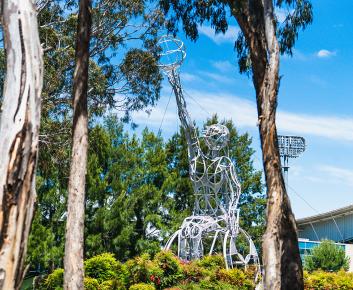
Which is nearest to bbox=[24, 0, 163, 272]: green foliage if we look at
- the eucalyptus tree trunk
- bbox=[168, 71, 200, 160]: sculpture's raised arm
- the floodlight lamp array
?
bbox=[168, 71, 200, 160]: sculpture's raised arm

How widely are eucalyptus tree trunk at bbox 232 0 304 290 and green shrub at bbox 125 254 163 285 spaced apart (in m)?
5.18

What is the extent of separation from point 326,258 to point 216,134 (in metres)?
15.1

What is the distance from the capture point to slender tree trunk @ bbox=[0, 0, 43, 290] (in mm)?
3598

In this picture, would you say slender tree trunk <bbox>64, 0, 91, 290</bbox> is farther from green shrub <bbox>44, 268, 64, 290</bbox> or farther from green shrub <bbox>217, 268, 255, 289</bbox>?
green shrub <bbox>217, 268, 255, 289</bbox>

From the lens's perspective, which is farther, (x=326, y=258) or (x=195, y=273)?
(x=326, y=258)

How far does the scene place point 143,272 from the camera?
15.0 meters

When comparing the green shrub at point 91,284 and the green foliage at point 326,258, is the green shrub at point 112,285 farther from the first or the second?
the green foliage at point 326,258

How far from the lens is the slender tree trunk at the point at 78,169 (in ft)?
32.2

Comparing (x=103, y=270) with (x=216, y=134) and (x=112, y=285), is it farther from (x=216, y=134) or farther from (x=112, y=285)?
(x=216, y=134)

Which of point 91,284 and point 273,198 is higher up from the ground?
point 273,198

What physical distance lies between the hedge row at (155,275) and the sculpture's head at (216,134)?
383cm

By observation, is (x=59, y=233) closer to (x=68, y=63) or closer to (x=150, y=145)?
(x=150, y=145)

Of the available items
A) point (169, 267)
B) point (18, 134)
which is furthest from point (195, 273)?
point (18, 134)

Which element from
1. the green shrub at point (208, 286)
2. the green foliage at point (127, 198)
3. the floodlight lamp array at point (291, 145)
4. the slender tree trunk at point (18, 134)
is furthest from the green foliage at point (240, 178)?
the slender tree trunk at point (18, 134)
